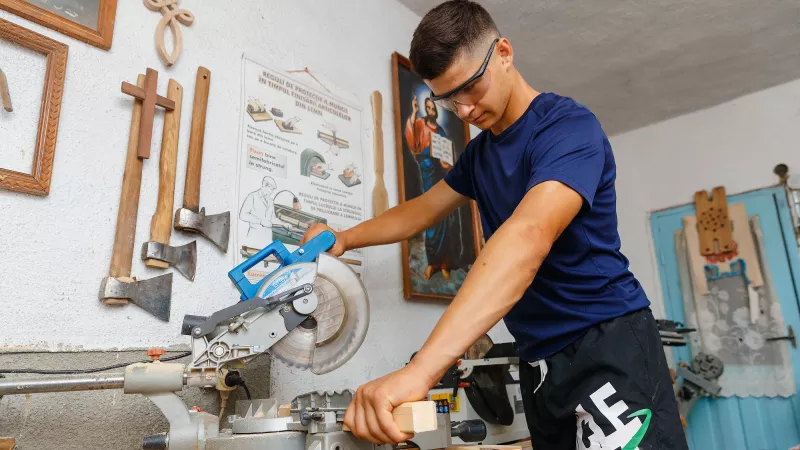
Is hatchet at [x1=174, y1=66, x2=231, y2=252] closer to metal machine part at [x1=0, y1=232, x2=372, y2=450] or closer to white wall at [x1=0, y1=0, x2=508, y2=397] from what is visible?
white wall at [x1=0, y1=0, x2=508, y2=397]

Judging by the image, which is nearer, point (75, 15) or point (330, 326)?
point (330, 326)

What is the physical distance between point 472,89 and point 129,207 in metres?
0.92

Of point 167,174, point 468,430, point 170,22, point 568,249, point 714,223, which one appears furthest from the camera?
point 714,223

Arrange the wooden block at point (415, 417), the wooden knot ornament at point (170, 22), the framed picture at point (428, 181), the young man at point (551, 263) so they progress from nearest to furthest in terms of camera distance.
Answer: the wooden block at point (415, 417), the young man at point (551, 263), the wooden knot ornament at point (170, 22), the framed picture at point (428, 181)

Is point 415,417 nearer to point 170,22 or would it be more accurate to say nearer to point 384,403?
point 384,403

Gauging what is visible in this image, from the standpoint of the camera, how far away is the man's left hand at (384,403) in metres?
0.78

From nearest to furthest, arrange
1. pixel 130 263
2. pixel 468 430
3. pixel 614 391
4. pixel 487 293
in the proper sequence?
pixel 487 293 → pixel 468 430 → pixel 614 391 → pixel 130 263

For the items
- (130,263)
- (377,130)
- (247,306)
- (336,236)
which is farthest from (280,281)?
(377,130)

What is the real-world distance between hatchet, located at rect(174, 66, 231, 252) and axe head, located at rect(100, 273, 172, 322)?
0.51 feet

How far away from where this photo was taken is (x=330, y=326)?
1.27 meters

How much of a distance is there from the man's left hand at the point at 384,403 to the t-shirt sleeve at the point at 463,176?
894mm

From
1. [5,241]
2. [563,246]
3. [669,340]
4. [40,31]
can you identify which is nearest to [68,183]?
[5,241]

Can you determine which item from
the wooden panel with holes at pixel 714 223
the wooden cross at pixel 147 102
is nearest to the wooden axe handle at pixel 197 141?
the wooden cross at pixel 147 102

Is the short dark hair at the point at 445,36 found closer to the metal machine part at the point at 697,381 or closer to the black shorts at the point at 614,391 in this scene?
the black shorts at the point at 614,391
